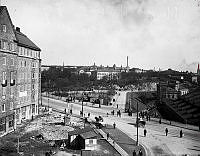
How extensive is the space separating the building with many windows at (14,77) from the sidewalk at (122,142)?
1533cm

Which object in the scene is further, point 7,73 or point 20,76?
point 20,76

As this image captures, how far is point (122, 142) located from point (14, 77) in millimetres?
20414

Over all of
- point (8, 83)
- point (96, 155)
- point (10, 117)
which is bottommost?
point (96, 155)

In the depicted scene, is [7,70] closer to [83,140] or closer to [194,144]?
[83,140]

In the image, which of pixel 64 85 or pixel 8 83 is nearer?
pixel 8 83

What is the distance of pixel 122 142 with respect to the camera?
3541 cm

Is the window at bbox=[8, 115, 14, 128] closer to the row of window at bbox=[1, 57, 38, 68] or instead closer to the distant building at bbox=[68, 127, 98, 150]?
the row of window at bbox=[1, 57, 38, 68]

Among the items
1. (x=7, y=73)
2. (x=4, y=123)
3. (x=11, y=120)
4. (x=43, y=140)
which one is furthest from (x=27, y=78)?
(x=43, y=140)

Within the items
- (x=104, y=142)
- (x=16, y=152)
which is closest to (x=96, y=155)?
(x=104, y=142)

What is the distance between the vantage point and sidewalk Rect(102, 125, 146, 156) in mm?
31703

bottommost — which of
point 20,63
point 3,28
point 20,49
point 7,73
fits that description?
point 7,73

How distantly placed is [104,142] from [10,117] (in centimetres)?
1580

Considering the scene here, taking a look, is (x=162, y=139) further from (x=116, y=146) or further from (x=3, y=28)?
(x=3, y=28)

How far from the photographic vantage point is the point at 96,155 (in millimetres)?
29641
